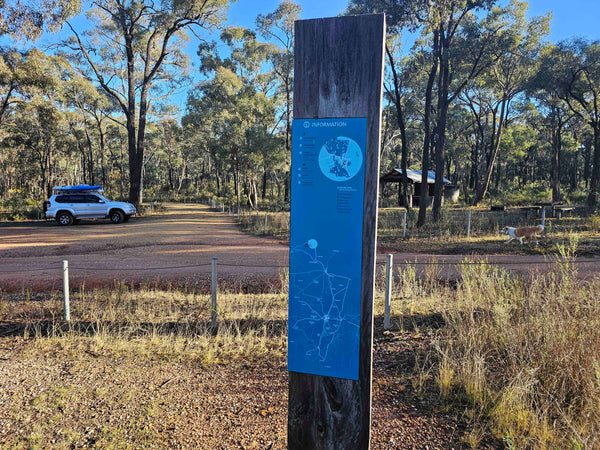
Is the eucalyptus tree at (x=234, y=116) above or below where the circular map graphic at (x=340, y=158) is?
above

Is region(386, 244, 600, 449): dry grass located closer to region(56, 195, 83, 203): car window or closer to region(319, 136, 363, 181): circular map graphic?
region(319, 136, 363, 181): circular map graphic

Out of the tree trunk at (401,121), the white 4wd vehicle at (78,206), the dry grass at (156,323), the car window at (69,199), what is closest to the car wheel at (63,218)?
the white 4wd vehicle at (78,206)

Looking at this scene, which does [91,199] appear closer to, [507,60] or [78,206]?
[78,206]

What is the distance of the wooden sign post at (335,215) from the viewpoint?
6.45 feet

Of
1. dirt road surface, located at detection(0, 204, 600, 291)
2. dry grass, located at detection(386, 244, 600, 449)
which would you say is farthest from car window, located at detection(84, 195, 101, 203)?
dry grass, located at detection(386, 244, 600, 449)

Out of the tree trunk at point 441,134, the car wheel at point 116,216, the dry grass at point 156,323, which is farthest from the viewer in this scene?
the car wheel at point 116,216

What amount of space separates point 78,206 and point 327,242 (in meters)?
24.0

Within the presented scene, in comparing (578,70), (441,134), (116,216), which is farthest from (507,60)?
(116,216)

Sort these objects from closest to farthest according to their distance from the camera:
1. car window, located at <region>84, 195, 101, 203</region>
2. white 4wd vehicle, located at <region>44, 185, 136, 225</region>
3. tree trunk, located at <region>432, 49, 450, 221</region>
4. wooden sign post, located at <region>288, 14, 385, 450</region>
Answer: wooden sign post, located at <region>288, 14, 385, 450</region>
tree trunk, located at <region>432, 49, 450, 221</region>
white 4wd vehicle, located at <region>44, 185, 136, 225</region>
car window, located at <region>84, 195, 101, 203</region>

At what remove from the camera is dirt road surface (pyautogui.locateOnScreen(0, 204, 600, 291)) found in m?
8.55

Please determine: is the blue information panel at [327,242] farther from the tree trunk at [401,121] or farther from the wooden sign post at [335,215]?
the tree trunk at [401,121]

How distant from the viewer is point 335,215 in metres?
2.01

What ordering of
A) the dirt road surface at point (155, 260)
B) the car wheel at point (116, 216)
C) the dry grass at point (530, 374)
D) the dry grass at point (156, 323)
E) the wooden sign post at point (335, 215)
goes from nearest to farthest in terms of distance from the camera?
the wooden sign post at point (335, 215)
the dry grass at point (530, 374)
the dry grass at point (156, 323)
the dirt road surface at point (155, 260)
the car wheel at point (116, 216)

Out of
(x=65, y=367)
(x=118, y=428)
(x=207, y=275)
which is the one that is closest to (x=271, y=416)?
(x=118, y=428)
